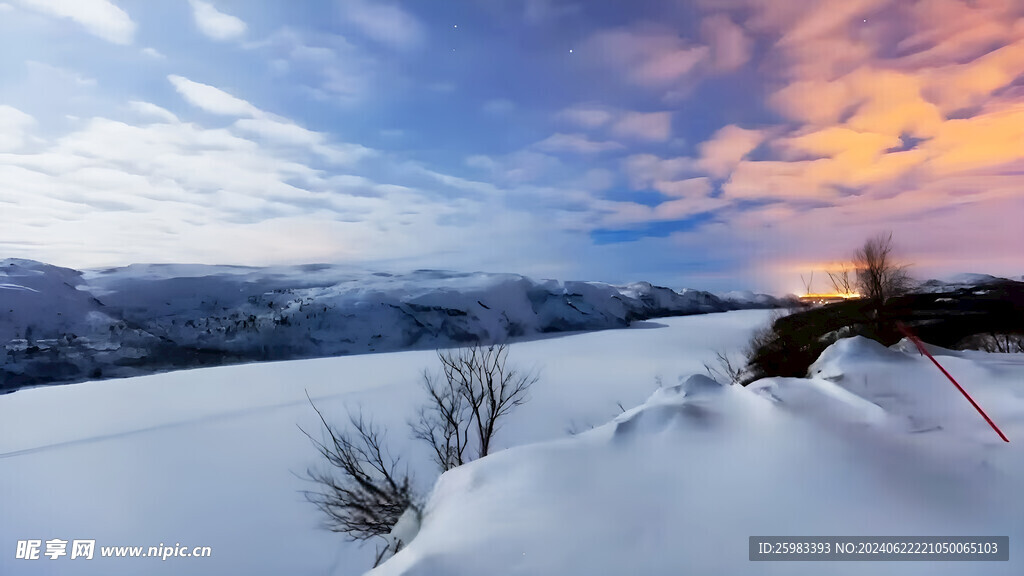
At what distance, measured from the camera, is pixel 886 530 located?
3.37m

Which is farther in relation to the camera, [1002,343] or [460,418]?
[1002,343]

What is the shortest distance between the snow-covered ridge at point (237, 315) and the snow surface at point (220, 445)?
386 cm

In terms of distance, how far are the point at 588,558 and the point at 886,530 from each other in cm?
230

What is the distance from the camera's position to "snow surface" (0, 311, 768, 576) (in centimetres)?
988

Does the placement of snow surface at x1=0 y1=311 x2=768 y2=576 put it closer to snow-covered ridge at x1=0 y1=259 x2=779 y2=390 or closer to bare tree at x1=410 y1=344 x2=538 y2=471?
bare tree at x1=410 y1=344 x2=538 y2=471

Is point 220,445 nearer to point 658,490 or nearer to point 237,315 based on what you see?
point 658,490

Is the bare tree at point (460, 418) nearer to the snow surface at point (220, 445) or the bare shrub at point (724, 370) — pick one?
the snow surface at point (220, 445)

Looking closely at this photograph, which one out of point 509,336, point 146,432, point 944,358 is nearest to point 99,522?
point 146,432

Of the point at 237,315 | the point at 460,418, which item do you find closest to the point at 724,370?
the point at 460,418

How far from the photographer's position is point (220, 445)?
645 inches

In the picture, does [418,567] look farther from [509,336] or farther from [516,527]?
[509,336]

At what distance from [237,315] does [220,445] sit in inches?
1128

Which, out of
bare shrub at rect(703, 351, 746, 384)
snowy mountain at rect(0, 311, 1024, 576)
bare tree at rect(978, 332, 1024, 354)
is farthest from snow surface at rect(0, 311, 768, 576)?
bare tree at rect(978, 332, 1024, 354)

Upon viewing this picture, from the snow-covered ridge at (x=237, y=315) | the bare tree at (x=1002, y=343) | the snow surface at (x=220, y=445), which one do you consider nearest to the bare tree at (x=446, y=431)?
the snow surface at (x=220, y=445)
